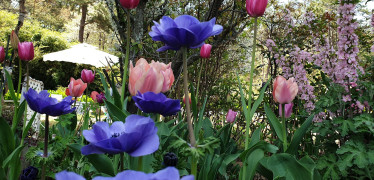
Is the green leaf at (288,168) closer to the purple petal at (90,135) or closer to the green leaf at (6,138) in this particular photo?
the purple petal at (90,135)

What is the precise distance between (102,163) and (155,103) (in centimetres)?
29

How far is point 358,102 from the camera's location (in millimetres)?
1604

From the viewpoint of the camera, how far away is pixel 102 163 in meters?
0.87

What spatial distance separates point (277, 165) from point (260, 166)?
0.86 ft

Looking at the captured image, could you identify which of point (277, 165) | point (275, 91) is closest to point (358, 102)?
point (275, 91)

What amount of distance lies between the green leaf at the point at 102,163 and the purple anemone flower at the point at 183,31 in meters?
0.41

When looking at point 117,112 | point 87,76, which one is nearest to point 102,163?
point 117,112

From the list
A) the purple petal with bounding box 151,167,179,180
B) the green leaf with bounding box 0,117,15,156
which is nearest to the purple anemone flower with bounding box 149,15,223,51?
the purple petal with bounding box 151,167,179,180

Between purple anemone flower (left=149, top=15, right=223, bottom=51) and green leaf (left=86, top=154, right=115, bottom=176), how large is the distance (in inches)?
16.1

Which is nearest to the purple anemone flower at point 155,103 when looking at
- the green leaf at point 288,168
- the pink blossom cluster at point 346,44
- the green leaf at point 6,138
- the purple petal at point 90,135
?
the purple petal at point 90,135

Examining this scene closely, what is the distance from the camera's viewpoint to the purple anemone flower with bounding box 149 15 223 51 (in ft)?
2.17

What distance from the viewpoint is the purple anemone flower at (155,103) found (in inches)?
28.5

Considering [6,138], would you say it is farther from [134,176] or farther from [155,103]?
[134,176]

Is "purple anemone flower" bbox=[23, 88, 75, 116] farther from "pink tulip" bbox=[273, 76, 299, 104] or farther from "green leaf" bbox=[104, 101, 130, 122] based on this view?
"pink tulip" bbox=[273, 76, 299, 104]
